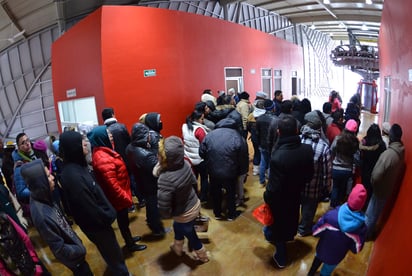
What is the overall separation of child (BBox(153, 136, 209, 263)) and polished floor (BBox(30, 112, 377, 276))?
312 millimetres

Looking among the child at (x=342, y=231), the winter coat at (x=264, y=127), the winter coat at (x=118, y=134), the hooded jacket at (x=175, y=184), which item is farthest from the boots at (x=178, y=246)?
the winter coat at (x=264, y=127)

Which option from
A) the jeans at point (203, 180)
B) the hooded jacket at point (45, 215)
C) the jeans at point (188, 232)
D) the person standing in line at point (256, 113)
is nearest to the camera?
the hooded jacket at point (45, 215)

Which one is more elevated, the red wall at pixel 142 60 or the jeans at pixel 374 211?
the red wall at pixel 142 60

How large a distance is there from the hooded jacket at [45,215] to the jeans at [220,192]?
171cm

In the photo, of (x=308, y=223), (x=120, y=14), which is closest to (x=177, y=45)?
(x=120, y=14)

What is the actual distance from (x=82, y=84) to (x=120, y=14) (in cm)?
184

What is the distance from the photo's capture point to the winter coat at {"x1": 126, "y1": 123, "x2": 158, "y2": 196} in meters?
2.54

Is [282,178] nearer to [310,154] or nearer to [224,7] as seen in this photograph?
[310,154]

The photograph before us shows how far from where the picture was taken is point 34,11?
8656mm

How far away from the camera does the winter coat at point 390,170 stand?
2.03 metres

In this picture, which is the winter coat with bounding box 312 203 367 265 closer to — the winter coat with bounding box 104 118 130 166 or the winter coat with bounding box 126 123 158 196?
the winter coat with bounding box 126 123 158 196

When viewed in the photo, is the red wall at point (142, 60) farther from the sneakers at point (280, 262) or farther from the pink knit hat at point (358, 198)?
the pink knit hat at point (358, 198)

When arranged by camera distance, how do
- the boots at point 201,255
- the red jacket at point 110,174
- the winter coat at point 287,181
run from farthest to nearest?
the boots at point 201,255
the red jacket at point 110,174
the winter coat at point 287,181

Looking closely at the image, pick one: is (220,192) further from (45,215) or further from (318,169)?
(45,215)
